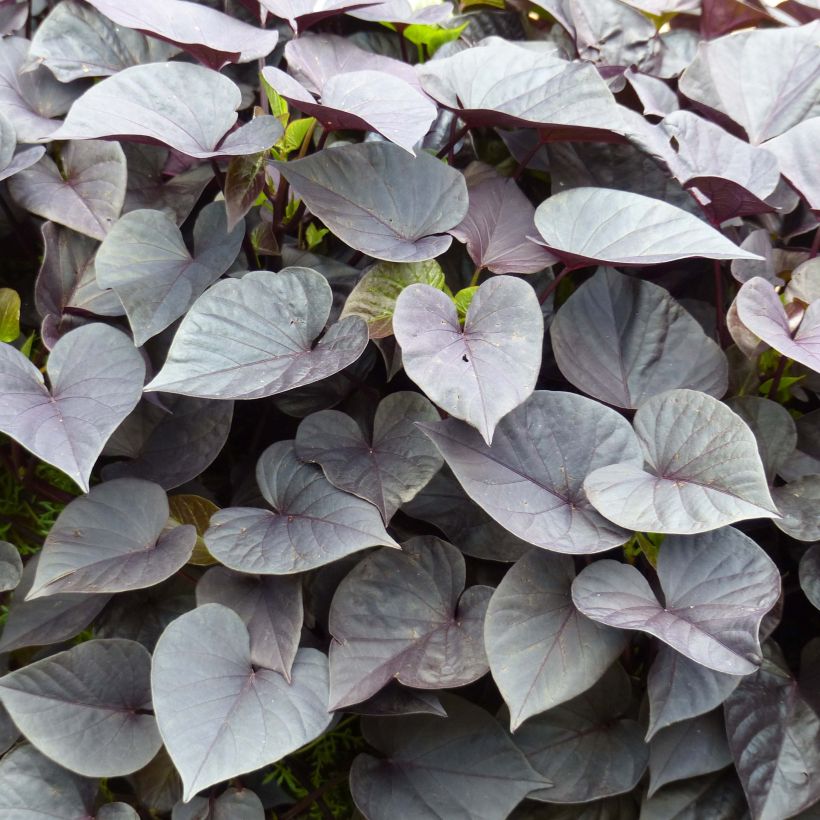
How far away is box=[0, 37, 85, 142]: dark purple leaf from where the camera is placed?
0.92m

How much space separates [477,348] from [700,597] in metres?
0.27

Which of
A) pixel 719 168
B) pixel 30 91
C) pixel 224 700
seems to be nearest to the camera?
pixel 224 700

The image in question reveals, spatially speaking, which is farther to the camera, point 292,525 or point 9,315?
point 9,315

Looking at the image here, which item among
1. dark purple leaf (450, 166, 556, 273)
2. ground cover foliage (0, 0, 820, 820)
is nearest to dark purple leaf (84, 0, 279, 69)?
ground cover foliage (0, 0, 820, 820)

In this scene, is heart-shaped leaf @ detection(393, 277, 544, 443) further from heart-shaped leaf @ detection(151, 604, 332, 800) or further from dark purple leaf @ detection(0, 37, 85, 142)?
dark purple leaf @ detection(0, 37, 85, 142)

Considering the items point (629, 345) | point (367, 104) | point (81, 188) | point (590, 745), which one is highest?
point (367, 104)

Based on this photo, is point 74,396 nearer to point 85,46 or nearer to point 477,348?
point 477,348

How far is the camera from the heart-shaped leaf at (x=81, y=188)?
2.83 feet

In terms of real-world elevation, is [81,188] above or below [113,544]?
above

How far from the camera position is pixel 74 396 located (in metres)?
0.71

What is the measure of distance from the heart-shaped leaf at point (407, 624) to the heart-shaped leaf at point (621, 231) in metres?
0.31

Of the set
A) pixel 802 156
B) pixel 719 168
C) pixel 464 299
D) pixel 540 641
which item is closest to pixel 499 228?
pixel 464 299

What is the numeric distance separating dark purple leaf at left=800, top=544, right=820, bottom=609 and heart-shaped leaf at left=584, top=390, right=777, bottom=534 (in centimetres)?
18

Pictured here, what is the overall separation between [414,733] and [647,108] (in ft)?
2.45
